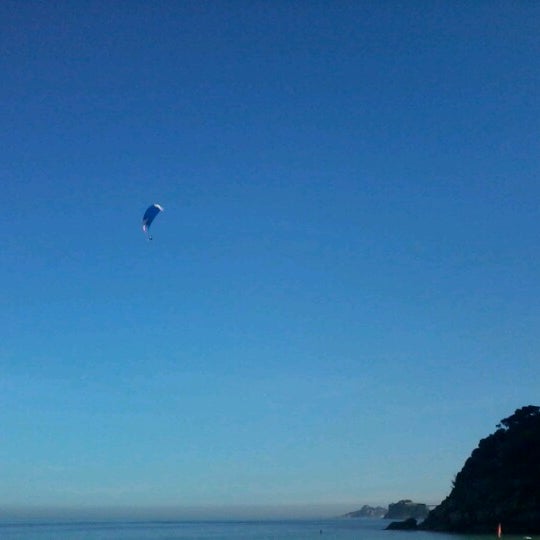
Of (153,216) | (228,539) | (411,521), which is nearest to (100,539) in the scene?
(228,539)

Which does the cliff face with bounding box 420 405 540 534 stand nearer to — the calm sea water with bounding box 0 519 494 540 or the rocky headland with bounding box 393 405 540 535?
the rocky headland with bounding box 393 405 540 535

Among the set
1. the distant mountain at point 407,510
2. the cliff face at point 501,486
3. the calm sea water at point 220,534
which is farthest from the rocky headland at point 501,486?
the distant mountain at point 407,510

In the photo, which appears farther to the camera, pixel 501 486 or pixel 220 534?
pixel 220 534

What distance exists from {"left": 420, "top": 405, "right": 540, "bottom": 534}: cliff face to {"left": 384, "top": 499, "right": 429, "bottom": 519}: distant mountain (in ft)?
274

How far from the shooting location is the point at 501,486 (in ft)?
249

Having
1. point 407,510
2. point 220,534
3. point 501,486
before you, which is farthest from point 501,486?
point 407,510

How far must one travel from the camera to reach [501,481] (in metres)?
76.7

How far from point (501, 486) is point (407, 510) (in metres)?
106

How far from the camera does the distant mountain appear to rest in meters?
169

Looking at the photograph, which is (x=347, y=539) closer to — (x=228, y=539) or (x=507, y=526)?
(x=228, y=539)

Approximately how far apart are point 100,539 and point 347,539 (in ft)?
99.3

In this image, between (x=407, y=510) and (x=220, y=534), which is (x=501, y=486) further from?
(x=407, y=510)

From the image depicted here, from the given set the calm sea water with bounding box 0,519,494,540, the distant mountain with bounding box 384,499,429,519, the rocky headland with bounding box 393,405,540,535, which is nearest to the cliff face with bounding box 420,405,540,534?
the rocky headland with bounding box 393,405,540,535

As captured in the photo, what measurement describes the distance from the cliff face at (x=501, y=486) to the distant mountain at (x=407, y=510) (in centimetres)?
8355
